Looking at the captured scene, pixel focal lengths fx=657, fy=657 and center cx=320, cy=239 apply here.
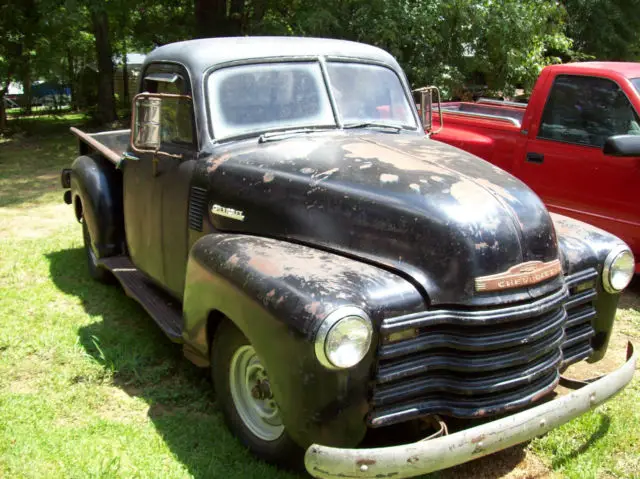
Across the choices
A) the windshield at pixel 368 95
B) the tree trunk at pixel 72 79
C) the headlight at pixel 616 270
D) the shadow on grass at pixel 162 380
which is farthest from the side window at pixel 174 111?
the tree trunk at pixel 72 79

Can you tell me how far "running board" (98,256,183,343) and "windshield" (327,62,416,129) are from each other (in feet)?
5.27

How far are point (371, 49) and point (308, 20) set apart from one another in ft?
21.7

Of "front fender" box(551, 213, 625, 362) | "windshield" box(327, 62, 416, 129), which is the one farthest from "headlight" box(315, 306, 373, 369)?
"windshield" box(327, 62, 416, 129)

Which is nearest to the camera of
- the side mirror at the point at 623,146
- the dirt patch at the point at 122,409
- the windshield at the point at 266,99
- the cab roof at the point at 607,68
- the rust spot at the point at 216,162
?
the dirt patch at the point at 122,409

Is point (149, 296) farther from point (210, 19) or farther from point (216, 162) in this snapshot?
point (210, 19)

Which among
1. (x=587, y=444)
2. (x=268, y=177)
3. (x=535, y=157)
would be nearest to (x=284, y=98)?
(x=268, y=177)

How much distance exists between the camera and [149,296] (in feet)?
14.6

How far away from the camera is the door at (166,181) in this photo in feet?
13.0

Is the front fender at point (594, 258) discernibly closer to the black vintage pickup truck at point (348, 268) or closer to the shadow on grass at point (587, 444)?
the black vintage pickup truck at point (348, 268)

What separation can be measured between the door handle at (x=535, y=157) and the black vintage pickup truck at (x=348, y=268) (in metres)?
2.02

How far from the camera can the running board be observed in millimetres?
3900

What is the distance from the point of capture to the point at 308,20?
35.2ft

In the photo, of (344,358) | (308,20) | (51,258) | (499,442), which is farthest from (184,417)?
(308,20)

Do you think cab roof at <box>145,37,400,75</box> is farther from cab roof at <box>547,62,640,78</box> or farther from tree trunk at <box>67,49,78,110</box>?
tree trunk at <box>67,49,78,110</box>
